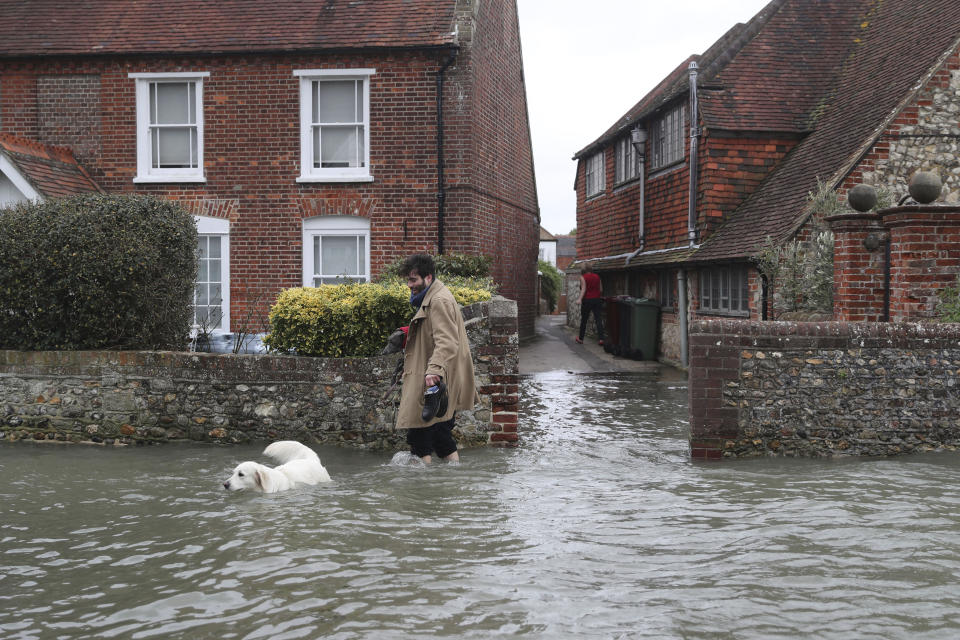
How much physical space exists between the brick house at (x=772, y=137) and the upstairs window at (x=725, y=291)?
37mm

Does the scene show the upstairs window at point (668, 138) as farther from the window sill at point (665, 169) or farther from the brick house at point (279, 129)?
the brick house at point (279, 129)

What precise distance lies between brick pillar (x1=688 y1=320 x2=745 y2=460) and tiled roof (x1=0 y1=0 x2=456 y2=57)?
982 centimetres

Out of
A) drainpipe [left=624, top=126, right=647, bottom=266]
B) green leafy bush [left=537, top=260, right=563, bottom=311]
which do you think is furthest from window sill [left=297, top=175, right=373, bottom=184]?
green leafy bush [left=537, top=260, right=563, bottom=311]

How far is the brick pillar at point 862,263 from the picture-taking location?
433 inches

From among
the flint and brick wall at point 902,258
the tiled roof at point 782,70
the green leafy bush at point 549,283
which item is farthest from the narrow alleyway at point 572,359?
the green leafy bush at point 549,283

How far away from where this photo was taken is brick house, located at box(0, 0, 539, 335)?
16469 mm

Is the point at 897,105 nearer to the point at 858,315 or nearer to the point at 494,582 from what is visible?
the point at 858,315

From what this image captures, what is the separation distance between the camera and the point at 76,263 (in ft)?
30.0

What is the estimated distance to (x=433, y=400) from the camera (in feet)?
23.6

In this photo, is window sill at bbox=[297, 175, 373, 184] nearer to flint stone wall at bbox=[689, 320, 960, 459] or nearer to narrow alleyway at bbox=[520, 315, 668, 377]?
narrow alleyway at bbox=[520, 315, 668, 377]

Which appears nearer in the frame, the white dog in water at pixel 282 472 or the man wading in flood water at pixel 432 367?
the white dog in water at pixel 282 472

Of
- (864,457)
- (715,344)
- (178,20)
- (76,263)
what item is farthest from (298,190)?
(864,457)

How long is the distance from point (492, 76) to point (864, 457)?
12332mm

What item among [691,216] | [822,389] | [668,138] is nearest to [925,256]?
[822,389]
